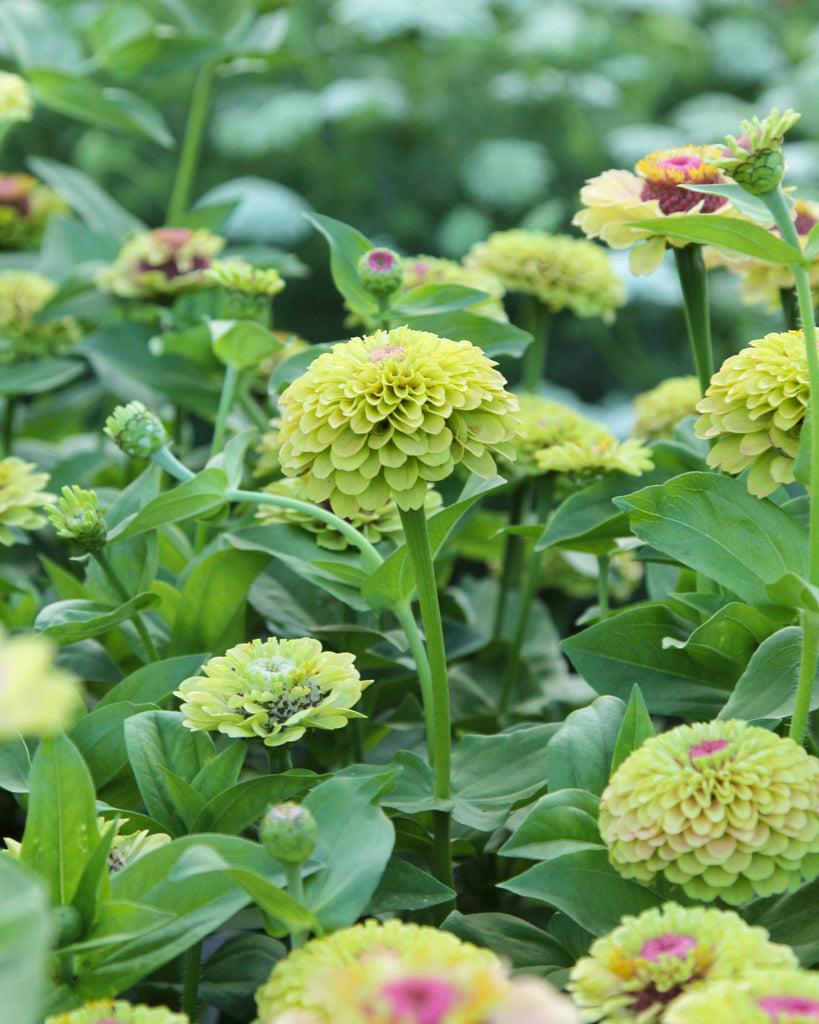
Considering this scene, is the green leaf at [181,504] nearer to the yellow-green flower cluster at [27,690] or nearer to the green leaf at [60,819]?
the green leaf at [60,819]

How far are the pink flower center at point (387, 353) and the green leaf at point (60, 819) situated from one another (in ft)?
0.67

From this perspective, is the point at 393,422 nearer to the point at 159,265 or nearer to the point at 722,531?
the point at 722,531

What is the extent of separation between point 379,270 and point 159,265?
0.28 meters

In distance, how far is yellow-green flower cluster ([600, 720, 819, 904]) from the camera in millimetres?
399

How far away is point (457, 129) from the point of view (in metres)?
2.23

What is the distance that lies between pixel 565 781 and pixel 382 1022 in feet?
0.79

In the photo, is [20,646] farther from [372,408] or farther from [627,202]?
[627,202]

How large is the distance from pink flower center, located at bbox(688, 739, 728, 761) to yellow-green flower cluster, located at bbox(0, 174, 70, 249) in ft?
2.93

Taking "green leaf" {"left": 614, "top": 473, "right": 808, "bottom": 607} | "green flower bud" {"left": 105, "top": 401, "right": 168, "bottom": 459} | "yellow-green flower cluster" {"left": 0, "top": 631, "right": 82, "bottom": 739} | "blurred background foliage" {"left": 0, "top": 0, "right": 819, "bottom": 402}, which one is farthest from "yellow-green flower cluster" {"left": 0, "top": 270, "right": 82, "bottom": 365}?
"blurred background foliage" {"left": 0, "top": 0, "right": 819, "bottom": 402}

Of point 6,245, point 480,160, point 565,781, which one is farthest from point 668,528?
point 480,160

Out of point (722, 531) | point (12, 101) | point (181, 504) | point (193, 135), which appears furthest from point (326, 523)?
point (193, 135)

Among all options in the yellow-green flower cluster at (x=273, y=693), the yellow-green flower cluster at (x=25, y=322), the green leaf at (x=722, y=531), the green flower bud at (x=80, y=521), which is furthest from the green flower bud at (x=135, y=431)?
the yellow-green flower cluster at (x=25, y=322)

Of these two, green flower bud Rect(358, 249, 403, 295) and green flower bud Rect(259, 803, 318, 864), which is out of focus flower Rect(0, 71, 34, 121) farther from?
green flower bud Rect(259, 803, 318, 864)

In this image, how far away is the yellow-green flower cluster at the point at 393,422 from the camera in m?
0.45
